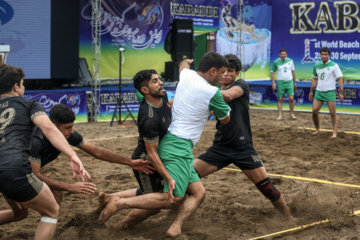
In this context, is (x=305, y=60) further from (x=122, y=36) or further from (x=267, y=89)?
(x=122, y=36)

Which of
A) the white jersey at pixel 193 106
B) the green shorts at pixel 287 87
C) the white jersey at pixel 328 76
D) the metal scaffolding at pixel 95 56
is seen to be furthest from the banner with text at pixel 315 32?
the white jersey at pixel 193 106

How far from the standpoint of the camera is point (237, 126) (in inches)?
222

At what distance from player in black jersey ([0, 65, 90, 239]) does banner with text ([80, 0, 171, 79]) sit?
11.6m

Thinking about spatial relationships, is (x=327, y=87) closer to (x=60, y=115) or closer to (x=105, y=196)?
(x=105, y=196)

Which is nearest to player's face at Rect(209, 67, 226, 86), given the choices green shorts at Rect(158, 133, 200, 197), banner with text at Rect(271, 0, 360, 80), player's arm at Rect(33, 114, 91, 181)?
green shorts at Rect(158, 133, 200, 197)

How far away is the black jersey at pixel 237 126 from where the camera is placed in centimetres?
562

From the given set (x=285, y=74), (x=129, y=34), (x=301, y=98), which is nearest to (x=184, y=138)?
(x=285, y=74)

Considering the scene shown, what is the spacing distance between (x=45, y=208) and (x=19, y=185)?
1.08ft

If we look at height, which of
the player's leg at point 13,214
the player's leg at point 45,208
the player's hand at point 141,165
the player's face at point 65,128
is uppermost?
the player's face at point 65,128

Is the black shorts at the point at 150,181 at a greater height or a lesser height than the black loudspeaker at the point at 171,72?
lesser

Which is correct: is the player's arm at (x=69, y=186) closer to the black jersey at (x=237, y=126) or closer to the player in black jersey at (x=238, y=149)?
the player in black jersey at (x=238, y=149)

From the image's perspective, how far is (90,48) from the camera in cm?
1566

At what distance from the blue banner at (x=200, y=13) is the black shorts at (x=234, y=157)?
1273 centimetres

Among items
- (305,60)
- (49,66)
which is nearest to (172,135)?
(49,66)
